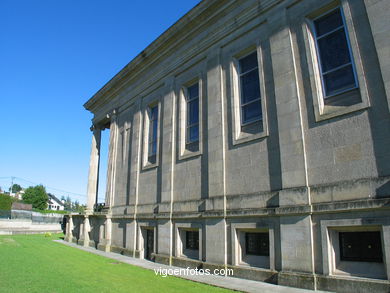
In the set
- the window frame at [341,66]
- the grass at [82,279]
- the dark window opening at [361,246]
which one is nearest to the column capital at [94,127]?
the grass at [82,279]

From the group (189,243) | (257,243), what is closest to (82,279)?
(189,243)

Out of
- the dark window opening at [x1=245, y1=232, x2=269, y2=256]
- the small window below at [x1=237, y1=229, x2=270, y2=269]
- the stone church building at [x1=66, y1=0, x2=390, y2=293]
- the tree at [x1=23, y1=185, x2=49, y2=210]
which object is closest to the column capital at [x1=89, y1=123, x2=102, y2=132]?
the stone church building at [x1=66, y1=0, x2=390, y2=293]

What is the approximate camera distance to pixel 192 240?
14359 millimetres

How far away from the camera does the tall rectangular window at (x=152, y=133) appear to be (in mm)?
18938

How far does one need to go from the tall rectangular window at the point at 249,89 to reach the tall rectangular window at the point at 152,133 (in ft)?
25.4

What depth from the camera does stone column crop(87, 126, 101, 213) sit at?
27016 mm

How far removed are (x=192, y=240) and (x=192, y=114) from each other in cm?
673

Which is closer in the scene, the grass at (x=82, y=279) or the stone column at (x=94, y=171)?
the grass at (x=82, y=279)

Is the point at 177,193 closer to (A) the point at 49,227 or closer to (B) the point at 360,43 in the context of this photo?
(B) the point at 360,43

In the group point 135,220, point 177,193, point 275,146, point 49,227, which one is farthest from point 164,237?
point 49,227

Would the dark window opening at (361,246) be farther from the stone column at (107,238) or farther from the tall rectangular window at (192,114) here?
the stone column at (107,238)

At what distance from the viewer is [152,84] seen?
1934 centimetres

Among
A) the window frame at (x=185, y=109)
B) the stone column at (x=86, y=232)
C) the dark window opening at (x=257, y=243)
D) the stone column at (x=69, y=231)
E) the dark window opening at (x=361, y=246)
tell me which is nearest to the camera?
the dark window opening at (x=361, y=246)

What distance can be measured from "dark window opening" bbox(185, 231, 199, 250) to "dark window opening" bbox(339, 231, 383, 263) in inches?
280
